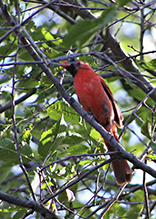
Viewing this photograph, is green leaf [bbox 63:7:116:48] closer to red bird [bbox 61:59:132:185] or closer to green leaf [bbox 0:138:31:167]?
green leaf [bbox 0:138:31:167]

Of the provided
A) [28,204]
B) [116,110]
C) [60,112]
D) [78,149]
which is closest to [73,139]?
[78,149]

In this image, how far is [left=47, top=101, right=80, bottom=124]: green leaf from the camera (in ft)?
10.7

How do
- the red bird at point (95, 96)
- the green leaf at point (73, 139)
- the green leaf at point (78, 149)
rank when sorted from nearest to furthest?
the green leaf at point (78, 149) < the green leaf at point (73, 139) < the red bird at point (95, 96)

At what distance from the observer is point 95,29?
1.37 meters

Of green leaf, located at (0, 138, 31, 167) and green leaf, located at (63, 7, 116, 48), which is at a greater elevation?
green leaf, located at (0, 138, 31, 167)

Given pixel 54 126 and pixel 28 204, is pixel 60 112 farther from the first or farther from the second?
pixel 28 204

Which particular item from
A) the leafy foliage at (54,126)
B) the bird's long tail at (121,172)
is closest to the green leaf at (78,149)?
the leafy foliage at (54,126)

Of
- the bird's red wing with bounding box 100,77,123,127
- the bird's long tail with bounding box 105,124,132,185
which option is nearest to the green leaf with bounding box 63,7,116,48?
the bird's long tail with bounding box 105,124,132,185

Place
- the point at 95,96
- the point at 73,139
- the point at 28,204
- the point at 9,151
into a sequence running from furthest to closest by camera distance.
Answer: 1. the point at 95,96
2. the point at 73,139
3. the point at 9,151
4. the point at 28,204

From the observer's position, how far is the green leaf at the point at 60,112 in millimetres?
3254

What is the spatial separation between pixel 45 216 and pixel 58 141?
77 cm

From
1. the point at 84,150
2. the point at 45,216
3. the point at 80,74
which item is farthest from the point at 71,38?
the point at 80,74

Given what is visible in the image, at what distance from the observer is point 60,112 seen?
128 inches

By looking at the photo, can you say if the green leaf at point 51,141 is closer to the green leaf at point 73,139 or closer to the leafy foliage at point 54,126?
the leafy foliage at point 54,126
